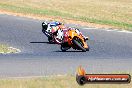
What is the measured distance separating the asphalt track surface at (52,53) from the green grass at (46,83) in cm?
146

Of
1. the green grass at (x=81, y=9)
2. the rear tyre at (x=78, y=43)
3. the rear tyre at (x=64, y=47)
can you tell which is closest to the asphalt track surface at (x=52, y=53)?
the rear tyre at (x=64, y=47)

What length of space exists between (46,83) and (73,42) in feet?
30.1

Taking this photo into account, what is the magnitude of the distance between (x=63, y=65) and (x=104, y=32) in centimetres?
1217

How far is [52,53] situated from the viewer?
24453 mm

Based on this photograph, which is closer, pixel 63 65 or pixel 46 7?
pixel 63 65

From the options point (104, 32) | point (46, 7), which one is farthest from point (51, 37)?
point (46, 7)

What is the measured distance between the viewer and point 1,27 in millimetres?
34062

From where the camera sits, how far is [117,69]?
20297 mm

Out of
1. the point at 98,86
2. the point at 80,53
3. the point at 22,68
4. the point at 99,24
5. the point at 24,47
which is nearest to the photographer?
the point at 98,86

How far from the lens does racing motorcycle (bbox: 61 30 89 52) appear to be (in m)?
25.3

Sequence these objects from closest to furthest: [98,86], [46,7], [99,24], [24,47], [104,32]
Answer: [98,86] < [24,47] < [104,32] < [99,24] < [46,7]

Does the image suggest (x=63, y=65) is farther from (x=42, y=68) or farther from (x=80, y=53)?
(x=80, y=53)

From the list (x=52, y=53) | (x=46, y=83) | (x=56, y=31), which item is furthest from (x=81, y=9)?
(x=46, y=83)

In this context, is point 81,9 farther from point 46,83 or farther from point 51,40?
point 46,83
